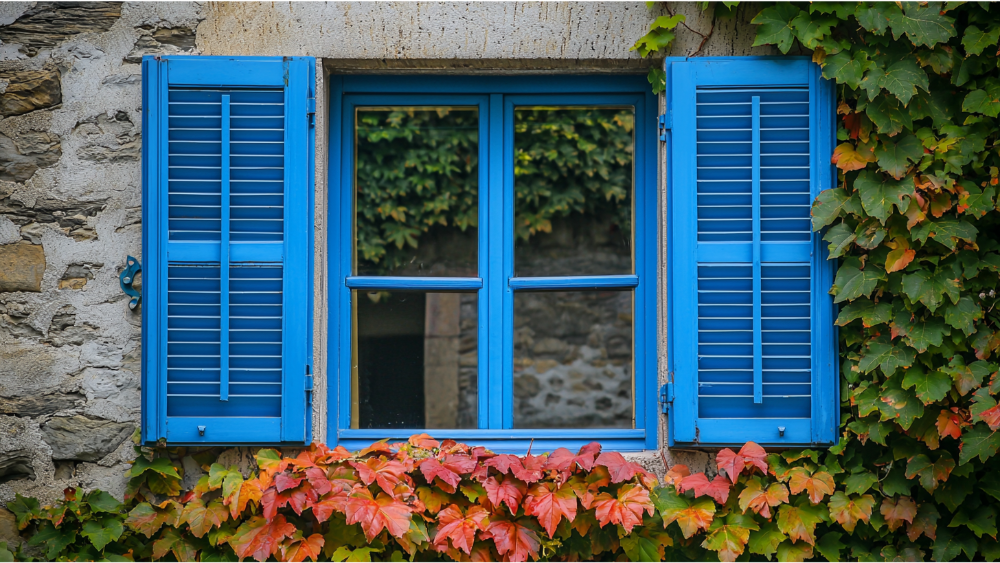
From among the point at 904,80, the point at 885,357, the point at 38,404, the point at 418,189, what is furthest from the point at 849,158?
the point at 418,189

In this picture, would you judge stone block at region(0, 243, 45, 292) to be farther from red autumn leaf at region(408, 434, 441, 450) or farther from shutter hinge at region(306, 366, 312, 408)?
red autumn leaf at region(408, 434, 441, 450)

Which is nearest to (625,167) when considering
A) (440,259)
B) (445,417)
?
(440,259)

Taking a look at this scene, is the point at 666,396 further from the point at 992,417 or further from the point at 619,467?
the point at 992,417

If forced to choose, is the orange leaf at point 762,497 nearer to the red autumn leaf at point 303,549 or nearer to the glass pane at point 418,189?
the red autumn leaf at point 303,549

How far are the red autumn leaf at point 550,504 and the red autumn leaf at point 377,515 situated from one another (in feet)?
1.22

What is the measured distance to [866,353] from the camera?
7.47ft

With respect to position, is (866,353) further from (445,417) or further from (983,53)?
(445,417)

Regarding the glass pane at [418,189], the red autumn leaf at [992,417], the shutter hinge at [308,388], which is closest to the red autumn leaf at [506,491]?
the shutter hinge at [308,388]

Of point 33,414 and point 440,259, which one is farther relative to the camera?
point 440,259

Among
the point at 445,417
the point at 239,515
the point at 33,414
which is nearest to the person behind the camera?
the point at 239,515

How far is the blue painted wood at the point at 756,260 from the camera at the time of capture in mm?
2318

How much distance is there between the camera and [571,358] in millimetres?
5922

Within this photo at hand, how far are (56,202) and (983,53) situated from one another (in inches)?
118

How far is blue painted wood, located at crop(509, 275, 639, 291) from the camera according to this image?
2.53 m
